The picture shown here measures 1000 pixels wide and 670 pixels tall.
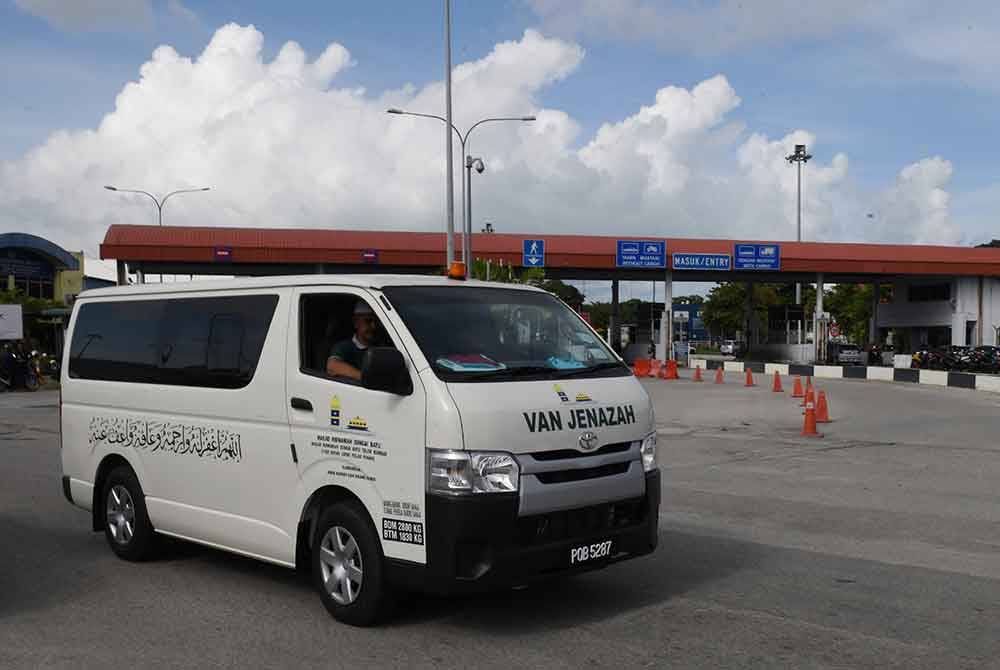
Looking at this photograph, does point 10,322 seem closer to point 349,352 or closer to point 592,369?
point 349,352

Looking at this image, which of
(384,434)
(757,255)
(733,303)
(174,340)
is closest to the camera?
(384,434)

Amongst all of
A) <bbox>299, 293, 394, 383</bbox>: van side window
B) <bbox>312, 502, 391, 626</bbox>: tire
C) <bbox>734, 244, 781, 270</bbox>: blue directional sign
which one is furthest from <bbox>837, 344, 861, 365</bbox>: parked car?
<bbox>312, 502, 391, 626</bbox>: tire

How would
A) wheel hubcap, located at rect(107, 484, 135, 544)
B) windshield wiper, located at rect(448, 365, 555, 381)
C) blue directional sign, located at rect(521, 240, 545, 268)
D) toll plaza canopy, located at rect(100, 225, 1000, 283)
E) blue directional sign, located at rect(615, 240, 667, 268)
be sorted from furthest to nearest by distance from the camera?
blue directional sign, located at rect(615, 240, 667, 268)
blue directional sign, located at rect(521, 240, 545, 268)
toll plaza canopy, located at rect(100, 225, 1000, 283)
wheel hubcap, located at rect(107, 484, 135, 544)
windshield wiper, located at rect(448, 365, 555, 381)

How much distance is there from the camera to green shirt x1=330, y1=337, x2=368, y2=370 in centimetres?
586

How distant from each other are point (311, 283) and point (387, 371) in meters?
1.19

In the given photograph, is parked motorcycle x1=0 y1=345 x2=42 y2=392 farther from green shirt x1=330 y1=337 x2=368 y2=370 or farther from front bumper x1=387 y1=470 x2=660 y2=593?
front bumper x1=387 y1=470 x2=660 y2=593

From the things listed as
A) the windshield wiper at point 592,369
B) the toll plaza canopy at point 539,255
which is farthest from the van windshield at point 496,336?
the toll plaza canopy at point 539,255

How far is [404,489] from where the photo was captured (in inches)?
208

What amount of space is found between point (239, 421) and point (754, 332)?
199 feet

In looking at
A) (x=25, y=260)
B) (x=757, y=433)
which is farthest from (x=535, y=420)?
(x=25, y=260)

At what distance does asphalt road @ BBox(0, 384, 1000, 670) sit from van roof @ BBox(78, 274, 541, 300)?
78.0 inches

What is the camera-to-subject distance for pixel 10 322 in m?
37.0

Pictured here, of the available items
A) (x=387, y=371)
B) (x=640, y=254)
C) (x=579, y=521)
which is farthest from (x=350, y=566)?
(x=640, y=254)

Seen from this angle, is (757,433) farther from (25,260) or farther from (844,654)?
(25,260)
